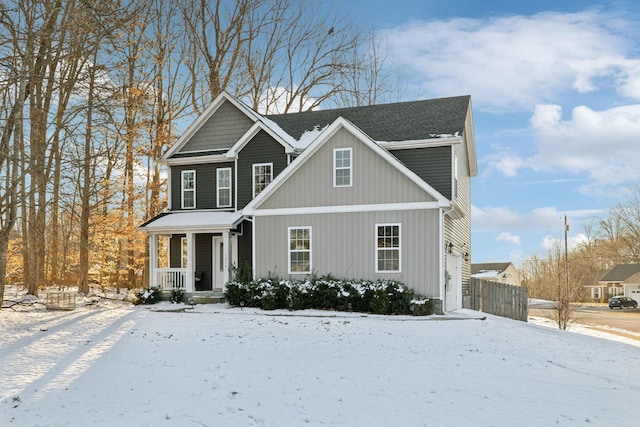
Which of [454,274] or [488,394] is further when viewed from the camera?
[454,274]

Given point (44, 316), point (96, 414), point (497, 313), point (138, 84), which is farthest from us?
point (138, 84)

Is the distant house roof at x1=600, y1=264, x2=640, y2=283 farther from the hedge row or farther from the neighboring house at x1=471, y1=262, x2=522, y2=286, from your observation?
the hedge row

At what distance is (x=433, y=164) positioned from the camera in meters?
21.3

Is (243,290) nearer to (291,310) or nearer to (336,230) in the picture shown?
(291,310)

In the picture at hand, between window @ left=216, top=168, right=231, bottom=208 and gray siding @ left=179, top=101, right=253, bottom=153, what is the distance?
3.58 feet

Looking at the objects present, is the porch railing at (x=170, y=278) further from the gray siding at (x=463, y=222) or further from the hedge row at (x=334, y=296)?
the gray siding at (x=463, y=222)

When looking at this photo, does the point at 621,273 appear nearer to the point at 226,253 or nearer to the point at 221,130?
the point at 221,130

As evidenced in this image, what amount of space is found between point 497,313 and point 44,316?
17071mm

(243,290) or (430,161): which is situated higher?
(430,161)

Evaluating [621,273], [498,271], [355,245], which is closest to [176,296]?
[355,245]

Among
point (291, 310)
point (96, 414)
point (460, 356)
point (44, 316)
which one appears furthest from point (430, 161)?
point (96, 414)

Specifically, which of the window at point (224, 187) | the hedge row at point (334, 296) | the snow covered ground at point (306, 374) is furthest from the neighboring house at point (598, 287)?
the snow covered ground at point (306, 374)

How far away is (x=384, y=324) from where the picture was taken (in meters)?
16.3

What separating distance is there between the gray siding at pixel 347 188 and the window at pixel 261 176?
2.74 meters
